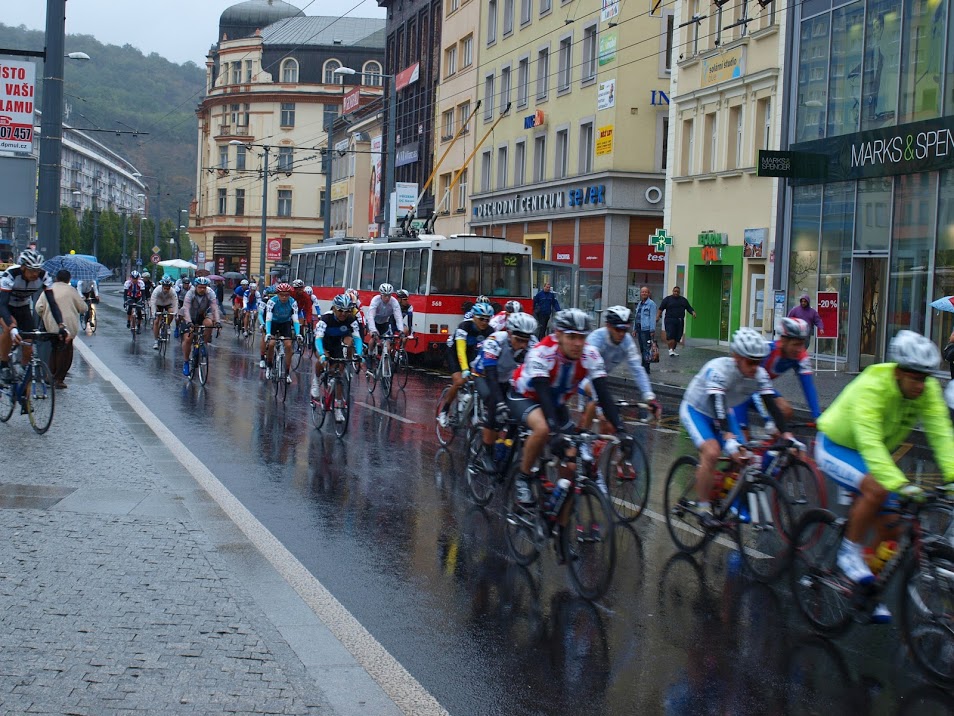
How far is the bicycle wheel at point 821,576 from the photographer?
20.2ft

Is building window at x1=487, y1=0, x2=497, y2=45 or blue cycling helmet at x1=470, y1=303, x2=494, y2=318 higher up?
building window at x1=487, y1=0, x2=497, y2=45

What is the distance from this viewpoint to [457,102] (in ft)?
176

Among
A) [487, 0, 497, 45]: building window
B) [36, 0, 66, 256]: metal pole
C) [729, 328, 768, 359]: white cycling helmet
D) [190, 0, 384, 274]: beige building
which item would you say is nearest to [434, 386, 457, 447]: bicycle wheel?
[729, 328, 768, 359]: white cycling helmet

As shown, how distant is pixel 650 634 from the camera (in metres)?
6.25

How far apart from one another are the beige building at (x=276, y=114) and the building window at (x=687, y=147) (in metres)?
62.7

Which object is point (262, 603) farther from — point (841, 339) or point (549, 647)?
point (841, 339)

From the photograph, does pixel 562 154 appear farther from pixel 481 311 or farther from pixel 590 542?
pixel 590 542

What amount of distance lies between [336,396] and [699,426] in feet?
22.6

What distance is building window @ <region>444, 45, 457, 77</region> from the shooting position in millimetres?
55281

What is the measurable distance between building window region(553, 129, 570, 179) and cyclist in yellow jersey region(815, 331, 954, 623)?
3745cm

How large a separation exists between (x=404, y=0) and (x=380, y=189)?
35.7 feet

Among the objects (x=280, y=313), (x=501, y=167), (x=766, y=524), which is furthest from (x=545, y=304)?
(x=766, y=524)

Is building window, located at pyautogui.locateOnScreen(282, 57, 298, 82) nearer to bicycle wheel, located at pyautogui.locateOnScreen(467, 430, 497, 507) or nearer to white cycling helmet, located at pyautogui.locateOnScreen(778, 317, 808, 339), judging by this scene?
bicycle wheel, located at pyautogui.locateOnScreen(467, 430, 497, 507)

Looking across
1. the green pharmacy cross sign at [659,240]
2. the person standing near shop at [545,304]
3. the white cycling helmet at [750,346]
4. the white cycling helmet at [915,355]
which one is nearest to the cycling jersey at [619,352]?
the white cycling helmet at [750,346]
